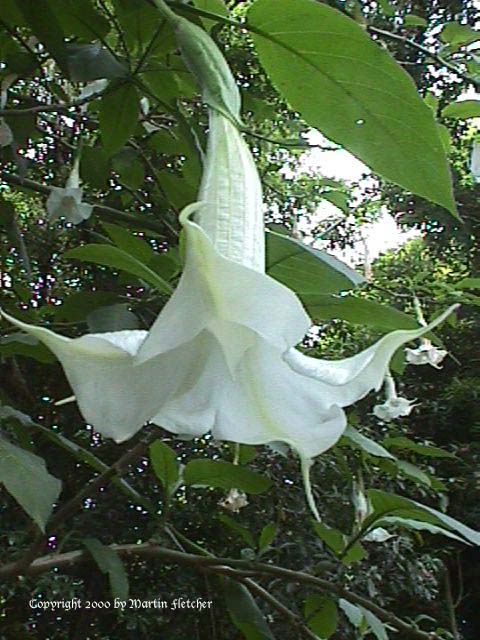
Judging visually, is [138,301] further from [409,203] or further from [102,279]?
[409,203]

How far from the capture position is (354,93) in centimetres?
36

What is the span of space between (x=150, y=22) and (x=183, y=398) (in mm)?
394

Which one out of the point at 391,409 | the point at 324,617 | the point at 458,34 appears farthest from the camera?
the point at 391,409

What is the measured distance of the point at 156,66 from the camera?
0.68 meters

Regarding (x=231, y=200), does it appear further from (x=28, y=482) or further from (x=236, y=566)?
(x=236, y=566)

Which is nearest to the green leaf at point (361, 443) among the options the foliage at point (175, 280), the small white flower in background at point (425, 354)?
the foliage at point (175, 280)

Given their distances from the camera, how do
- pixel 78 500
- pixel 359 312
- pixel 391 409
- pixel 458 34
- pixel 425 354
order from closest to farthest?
pixel 359 312, pixel 78 500, pixel 458 34, pixel 391 409, pixel 425 354

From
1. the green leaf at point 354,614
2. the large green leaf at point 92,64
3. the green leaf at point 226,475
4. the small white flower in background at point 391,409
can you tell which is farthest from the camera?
the small white flower in background at point 391,409

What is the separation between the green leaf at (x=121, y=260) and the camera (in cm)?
40

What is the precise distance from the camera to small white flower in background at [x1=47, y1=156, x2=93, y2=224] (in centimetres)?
94

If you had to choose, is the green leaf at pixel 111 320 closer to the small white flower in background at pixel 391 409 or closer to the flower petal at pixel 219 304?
the flower petal at pixel 219 304

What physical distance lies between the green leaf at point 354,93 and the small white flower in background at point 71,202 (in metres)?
0.58

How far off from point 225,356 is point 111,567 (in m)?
0.60

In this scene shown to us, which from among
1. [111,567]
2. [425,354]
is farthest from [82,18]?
[425,354]
